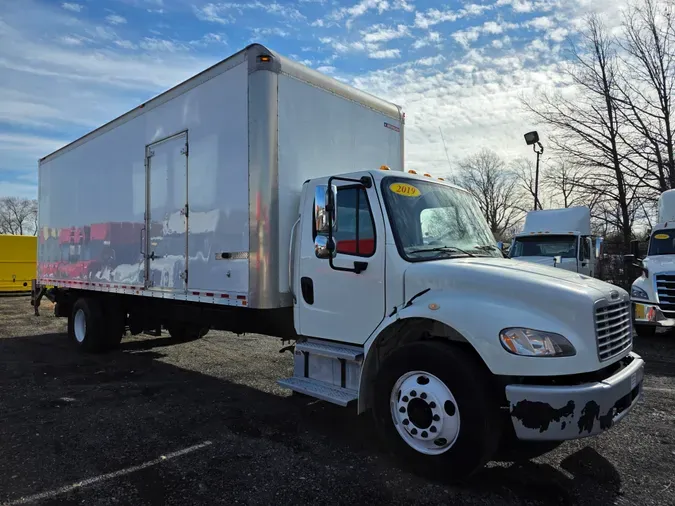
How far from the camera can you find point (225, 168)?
5.36 meters

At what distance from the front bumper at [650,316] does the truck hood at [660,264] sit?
65 centimetres

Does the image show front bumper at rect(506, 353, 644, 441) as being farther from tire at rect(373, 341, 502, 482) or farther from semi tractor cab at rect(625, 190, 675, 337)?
semi tractor cab at rect(625, 190, 675, 337)

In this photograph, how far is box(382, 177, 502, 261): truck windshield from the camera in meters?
4.18

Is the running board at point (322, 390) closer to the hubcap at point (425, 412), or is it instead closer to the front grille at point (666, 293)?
the hubcap at point (425, 412)

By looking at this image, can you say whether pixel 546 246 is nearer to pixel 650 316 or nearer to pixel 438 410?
pixel 650 316

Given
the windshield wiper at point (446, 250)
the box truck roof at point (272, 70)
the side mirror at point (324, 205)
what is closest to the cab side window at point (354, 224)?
the side mirror at point (324, 205)

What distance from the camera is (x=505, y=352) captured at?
3.28 meters

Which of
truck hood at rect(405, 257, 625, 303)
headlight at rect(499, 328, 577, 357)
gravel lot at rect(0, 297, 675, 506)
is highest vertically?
truck hood at rect(405, 257, 625, 303)

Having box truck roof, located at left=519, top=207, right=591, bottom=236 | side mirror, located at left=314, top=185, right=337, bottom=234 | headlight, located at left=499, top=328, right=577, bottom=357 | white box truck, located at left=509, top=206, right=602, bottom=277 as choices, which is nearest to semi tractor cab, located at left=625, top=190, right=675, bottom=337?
white box truck, located at left=509, top=206, right=602, bottom=277

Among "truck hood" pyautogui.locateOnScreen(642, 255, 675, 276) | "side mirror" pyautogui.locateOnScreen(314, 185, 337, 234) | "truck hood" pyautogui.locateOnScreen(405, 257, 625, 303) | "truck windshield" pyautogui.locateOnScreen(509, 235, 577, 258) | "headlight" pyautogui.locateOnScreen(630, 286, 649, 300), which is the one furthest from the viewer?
"truck windshield" pyautogui.locateOnScreen(509, 235, 577, 258)

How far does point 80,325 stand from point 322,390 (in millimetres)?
6353

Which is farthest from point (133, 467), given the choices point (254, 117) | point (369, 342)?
point (254, 117)

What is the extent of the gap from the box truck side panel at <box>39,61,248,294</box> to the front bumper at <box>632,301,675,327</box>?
819 centimetres

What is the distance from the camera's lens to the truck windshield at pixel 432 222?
4184 millimetres
